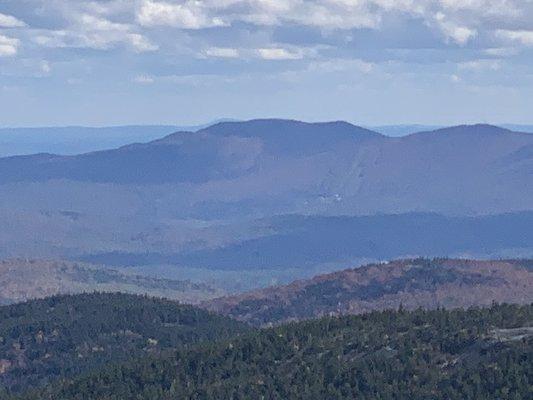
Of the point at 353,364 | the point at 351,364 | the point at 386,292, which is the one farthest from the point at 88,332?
the point at 386,292

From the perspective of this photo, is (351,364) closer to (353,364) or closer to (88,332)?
(353,364)

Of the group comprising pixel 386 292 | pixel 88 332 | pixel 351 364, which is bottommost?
pixel 386 292

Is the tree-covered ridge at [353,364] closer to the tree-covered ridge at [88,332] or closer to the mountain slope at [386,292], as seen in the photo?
the tree-covered ridge at [88,332]

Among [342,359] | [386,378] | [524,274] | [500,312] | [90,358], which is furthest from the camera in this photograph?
[524,274]

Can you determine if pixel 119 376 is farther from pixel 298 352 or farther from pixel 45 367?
pixel 45 367

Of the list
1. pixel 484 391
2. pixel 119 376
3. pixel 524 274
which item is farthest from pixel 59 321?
pixel 524 274

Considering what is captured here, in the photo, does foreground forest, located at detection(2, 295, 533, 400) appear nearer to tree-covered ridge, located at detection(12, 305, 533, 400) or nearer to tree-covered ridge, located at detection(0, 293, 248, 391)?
tree-covered ridge, located at detection(12, 305, 533, 400)
